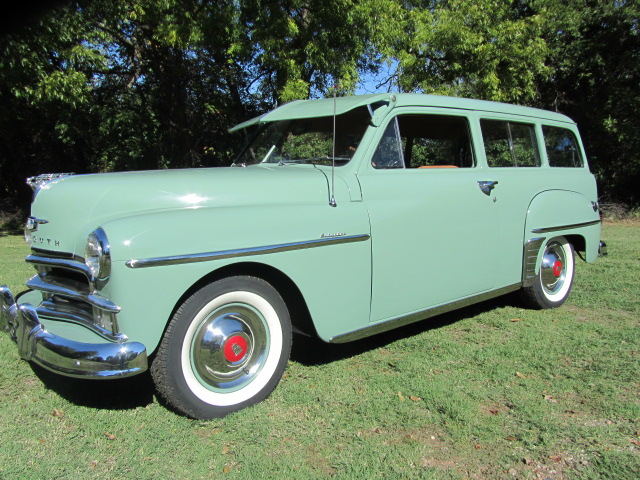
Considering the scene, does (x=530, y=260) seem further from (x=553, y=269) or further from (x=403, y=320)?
(x=403, y=320)

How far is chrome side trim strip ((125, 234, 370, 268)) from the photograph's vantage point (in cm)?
260

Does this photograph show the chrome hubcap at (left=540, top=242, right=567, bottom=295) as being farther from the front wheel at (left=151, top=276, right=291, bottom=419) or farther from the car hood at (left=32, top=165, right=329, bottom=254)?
the front wheel at (left=151, top=276, right=291, bottom=419)

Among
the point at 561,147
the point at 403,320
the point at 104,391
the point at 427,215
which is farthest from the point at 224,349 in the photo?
the point at 561,147

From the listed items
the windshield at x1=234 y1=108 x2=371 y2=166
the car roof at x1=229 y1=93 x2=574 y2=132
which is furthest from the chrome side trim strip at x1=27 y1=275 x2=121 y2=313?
the car roof at x1=229 y1=93 x2=574 y2=132

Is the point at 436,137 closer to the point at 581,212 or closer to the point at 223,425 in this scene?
the point at 581,212

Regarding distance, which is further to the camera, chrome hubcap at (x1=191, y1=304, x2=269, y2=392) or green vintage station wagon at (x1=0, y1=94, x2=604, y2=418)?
chrome hubcap at (x1=191, y1=304, x2=269, y2=392)

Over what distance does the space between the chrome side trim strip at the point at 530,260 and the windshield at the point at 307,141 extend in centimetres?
198

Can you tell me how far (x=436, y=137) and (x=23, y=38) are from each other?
7.78 metres

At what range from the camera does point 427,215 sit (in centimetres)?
379

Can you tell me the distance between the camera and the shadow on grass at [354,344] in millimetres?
3953

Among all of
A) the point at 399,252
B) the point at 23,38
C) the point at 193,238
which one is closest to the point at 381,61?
the point at 23,38

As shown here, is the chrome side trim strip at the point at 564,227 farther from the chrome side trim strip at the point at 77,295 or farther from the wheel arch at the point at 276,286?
the chrome side trim strip at the point at 77,295

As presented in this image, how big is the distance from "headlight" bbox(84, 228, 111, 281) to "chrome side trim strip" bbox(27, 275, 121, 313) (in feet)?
0.36

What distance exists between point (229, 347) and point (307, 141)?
180 cm
